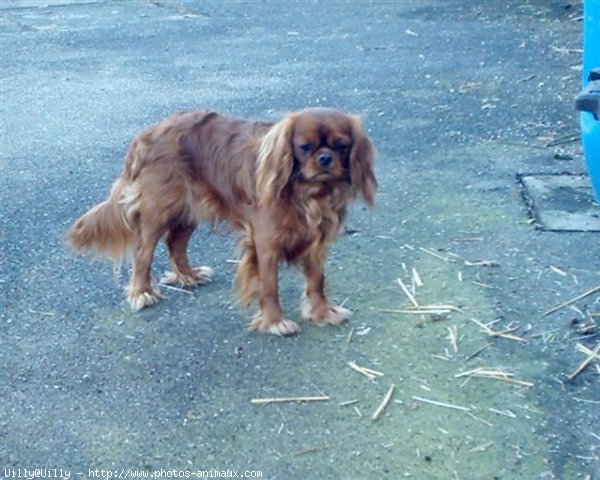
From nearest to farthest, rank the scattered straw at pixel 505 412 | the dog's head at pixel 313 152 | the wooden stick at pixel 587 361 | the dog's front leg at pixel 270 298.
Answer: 1. the scattered straw at pixel 505 412
2. the wooden stick at pixel 587 361
3. the dog's head at pixel 313 152
4. the dog's front leg at pixel 270 298

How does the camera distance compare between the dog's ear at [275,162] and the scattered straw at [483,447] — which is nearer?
the scattered straw at [483,447]

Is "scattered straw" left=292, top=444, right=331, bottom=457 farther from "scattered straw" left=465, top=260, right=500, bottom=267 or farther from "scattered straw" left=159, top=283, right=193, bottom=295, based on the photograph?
"scattered straw" left=465, top=260, right=500, bottom=267

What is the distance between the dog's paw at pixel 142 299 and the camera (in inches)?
178

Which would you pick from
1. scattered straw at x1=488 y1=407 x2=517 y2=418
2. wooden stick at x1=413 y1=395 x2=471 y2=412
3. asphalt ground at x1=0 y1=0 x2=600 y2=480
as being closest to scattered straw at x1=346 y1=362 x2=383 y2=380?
asphalt ground at x1=0 y1=0 x2=600 y2=480

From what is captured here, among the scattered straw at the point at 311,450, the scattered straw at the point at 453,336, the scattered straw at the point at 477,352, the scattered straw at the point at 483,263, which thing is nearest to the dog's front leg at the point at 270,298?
the scattered straw at the point at 453,336

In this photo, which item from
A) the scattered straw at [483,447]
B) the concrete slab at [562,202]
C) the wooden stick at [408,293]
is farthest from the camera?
the concrete slab at [562,202]

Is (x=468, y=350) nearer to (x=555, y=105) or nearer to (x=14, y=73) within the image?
(x=555, y=105)

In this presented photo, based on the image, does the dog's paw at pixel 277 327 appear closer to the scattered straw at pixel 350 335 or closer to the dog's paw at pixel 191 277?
the scattered straw at pixel 350 335

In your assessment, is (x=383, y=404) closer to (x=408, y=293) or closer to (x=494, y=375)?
(x=494, y=375)

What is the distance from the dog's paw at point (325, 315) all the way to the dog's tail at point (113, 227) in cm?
82

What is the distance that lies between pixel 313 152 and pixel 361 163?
20cm

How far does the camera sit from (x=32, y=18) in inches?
493

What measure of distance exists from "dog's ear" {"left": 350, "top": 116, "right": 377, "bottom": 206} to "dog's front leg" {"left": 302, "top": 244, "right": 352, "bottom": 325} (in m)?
0.33

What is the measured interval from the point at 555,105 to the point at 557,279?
3.03 meters
